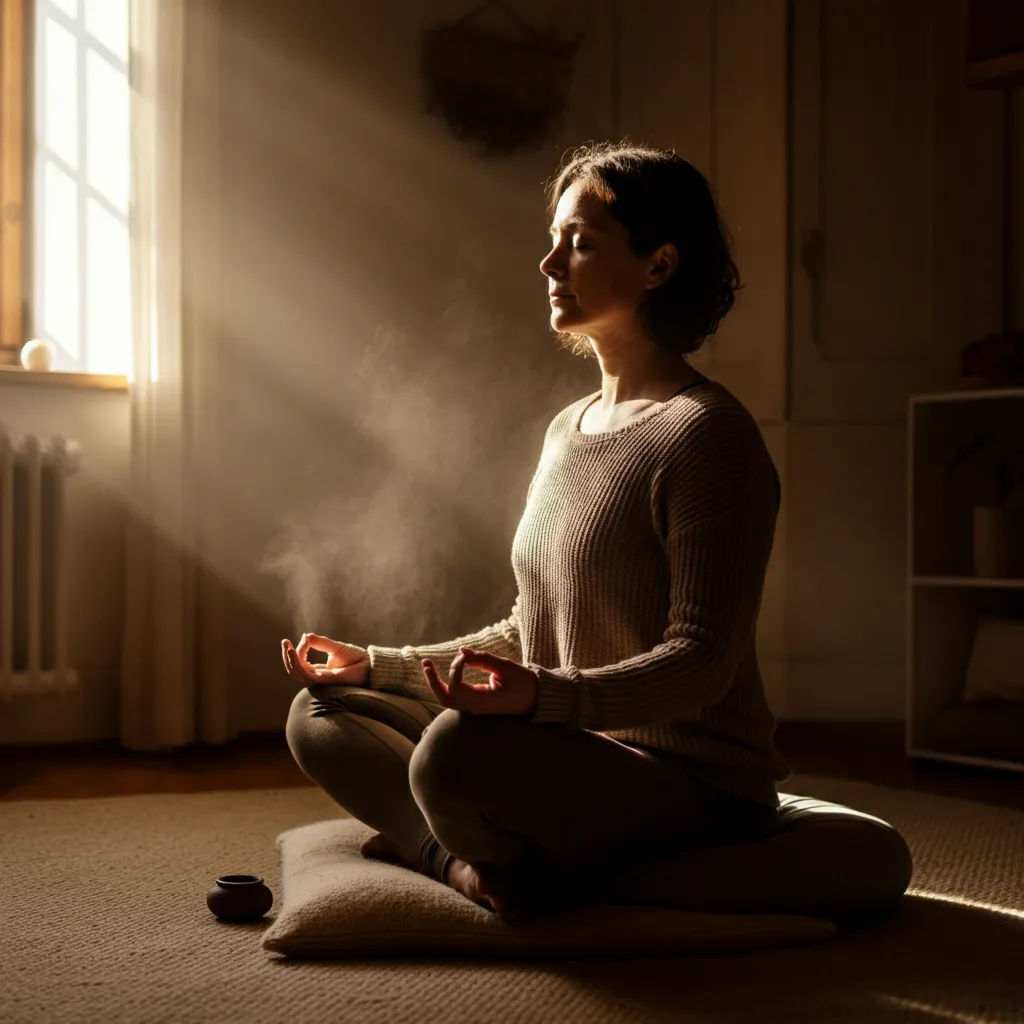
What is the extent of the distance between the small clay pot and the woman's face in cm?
78

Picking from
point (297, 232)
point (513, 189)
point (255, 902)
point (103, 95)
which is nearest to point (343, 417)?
point (297, 232)

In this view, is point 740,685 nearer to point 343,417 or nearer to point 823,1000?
point 823,1000

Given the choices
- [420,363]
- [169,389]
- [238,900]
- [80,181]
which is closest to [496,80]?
[420,363]

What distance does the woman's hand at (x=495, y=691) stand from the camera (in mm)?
1305

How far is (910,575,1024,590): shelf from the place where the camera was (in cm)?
280

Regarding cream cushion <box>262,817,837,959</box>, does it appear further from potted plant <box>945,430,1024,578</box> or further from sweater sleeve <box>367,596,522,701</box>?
potted plant <box>945,430,1024,578</box>

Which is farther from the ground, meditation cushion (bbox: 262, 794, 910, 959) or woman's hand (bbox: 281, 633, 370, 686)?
woman's hand (bbox: 281, 633, 370, 686)

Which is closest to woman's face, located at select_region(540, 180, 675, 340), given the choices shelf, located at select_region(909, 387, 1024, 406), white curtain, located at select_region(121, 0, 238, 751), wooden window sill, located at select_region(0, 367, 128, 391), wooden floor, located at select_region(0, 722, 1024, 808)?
wooden floor, located at select_region(0, 722, 1024, 808)

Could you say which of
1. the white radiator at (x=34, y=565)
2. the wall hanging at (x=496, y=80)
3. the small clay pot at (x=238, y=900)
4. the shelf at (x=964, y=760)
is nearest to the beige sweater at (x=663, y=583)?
the small clay pot at (x=238, y=900)

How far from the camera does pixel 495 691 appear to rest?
132 cm

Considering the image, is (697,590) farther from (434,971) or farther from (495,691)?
(434,971)

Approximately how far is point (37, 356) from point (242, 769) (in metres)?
1.04

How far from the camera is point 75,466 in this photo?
2.97 metres

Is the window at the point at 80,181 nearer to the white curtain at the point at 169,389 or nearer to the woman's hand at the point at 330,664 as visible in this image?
the white curtain at the point at 169,389
